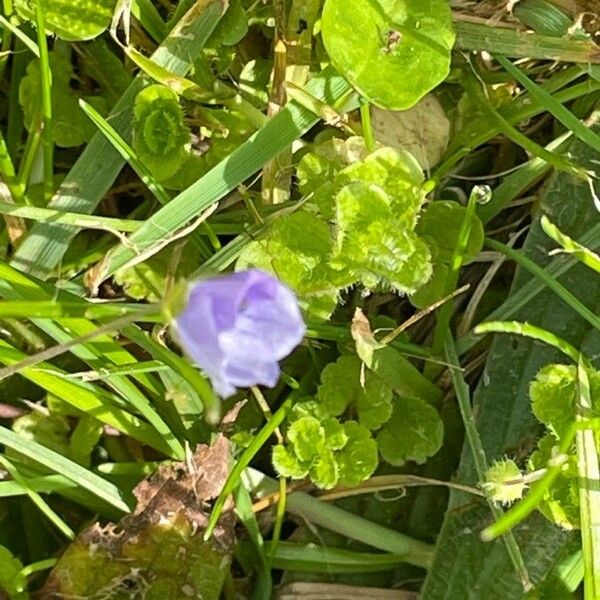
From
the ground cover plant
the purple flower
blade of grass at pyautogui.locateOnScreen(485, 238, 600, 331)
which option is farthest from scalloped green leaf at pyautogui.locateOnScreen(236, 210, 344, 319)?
the purple flower

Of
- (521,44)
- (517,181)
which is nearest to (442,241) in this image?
(517,181)

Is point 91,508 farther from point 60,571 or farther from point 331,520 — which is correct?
point 331,520

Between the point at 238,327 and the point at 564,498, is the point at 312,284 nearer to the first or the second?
the point at 564,498

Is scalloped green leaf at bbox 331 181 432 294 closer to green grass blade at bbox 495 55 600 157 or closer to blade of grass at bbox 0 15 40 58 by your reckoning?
green grass blade at bbox 495 55 600 157

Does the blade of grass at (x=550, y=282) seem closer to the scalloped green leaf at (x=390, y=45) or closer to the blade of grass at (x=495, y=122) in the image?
the blade of grass at (x=495, y=122)

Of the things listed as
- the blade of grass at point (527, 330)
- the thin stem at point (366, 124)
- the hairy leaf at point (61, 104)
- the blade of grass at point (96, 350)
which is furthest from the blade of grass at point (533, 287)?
the hairy leaf at point (61, 104)

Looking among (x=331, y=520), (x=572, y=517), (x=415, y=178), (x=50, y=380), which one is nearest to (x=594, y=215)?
(x=415, y=178)
